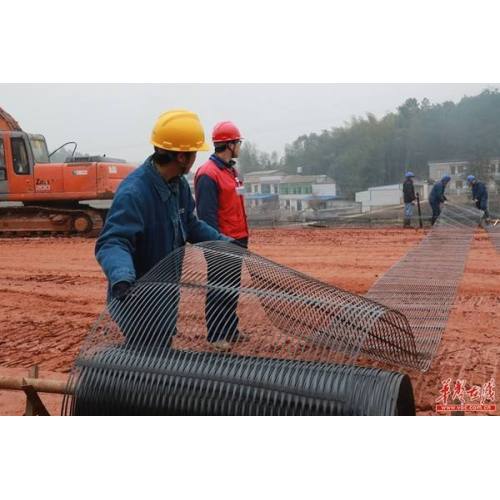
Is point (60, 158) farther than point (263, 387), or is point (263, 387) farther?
point (60, 158)

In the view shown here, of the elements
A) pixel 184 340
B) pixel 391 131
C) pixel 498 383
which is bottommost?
pixel 498 383

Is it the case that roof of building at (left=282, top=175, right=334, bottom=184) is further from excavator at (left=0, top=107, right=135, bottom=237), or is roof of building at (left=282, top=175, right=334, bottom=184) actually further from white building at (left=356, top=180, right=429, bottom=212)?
excavator at (left=0, top=107, right=135, bottom=237)

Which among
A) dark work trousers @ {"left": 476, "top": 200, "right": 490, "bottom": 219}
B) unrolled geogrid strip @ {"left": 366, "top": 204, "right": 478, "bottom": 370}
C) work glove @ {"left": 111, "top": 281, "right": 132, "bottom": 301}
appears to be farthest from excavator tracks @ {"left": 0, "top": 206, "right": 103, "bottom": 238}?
work glove @ {"left": 111, "top": 281, "right": 132, "bottom": 301}

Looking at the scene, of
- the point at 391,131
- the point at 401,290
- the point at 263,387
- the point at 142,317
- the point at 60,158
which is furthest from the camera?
the point at 391,131

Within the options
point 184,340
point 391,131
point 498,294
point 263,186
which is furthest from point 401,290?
point 391,131

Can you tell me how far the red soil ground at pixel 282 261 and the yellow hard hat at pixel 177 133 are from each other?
187cm

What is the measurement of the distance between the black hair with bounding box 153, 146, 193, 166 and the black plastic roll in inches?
37.5

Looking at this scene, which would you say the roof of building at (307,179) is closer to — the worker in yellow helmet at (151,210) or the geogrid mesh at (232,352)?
the geogrid mesh at (232,352)

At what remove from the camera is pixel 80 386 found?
277 centimetres

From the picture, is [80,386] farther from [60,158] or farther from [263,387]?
[60,158]

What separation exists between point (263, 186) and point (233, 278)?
2760cm

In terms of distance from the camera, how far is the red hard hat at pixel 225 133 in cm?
464

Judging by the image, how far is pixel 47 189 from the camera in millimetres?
14016

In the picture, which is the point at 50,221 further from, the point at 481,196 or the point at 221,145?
the point at 221,145
